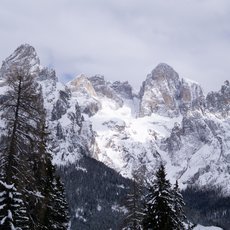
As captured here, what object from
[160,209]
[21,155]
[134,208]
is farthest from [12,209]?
[134,208]

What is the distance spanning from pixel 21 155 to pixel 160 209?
1782cm

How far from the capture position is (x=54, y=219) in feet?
125

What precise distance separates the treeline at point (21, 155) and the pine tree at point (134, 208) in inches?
755

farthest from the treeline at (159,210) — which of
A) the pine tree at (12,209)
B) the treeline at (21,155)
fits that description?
the pine tree at (12,209)

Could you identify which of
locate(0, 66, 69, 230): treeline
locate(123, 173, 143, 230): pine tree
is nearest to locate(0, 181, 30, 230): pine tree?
locate(0, 66, 69, 230): treeline

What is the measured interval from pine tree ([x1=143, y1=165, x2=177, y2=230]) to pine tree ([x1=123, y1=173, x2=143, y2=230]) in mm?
2396

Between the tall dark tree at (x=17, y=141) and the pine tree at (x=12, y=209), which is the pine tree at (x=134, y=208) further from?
the pine tree at (x=12, y=209)

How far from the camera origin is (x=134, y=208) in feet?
141

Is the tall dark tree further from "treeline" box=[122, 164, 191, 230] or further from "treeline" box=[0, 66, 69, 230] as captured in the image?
"treeline" box=[122, 164, 191, 230]

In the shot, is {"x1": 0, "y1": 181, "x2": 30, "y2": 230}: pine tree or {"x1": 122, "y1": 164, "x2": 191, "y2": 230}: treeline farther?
{"x1": 122, "y1": 164, "x2": 191, "y2": 230}: treeline

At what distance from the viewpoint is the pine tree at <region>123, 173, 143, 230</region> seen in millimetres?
42250

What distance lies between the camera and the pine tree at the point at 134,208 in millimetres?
42250

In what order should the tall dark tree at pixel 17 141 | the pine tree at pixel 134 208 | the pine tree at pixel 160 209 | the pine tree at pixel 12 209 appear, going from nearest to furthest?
1. the pine tree at pixel 12 209
2. the tall dark tree at pixel 17 141
3. the pine tree at pixel 160 209
4. the pine tree at pixel 134 208

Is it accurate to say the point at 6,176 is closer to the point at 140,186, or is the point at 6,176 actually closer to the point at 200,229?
the point at 140,186
